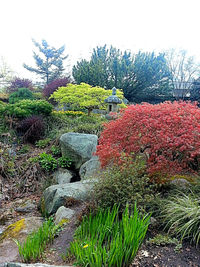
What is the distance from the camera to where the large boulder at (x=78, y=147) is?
6455mm

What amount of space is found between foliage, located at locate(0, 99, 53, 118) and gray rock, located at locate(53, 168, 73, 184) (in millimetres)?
3485

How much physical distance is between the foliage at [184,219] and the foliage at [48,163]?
4.26m

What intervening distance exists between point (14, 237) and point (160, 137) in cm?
274

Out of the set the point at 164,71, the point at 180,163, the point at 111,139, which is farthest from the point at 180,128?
the point at 164,71

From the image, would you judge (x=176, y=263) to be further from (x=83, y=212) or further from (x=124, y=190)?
(x=83, y=212)

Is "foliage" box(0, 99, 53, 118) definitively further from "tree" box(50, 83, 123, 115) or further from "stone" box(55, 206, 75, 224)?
"stone" box(55, 206, 75, 224)

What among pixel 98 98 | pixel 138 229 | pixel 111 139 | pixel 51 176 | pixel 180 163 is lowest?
pixel 51 176

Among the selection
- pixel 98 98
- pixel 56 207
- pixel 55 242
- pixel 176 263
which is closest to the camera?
pixel 176 263

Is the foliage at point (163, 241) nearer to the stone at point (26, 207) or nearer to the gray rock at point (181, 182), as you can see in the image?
the gray rock at point (181, 182)

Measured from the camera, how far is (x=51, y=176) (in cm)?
658

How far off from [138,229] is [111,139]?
7.27 ft

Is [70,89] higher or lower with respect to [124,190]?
higher

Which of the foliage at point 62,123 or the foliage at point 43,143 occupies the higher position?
the foliage at point 62,123

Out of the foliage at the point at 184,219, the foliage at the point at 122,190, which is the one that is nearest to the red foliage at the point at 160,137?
the foliage at the point at 122,190
